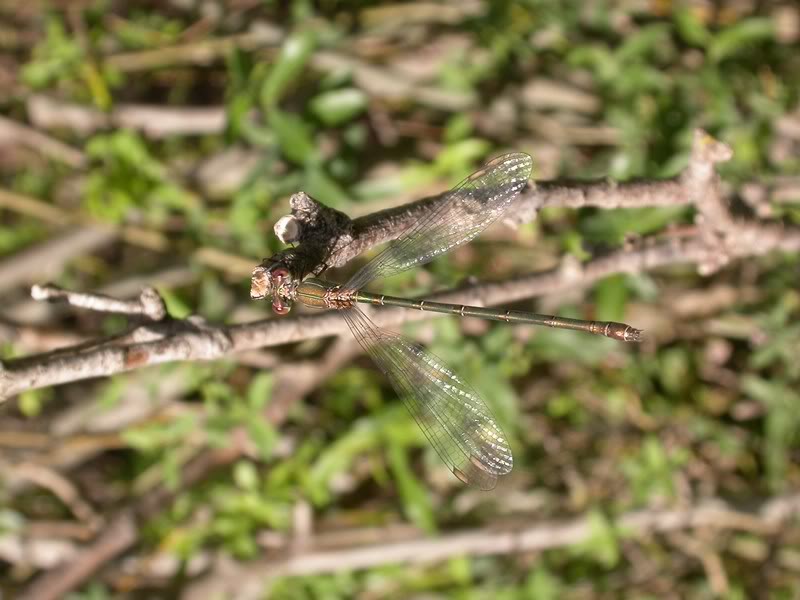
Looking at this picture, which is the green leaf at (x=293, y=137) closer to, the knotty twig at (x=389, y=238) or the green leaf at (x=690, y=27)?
the knotty twig at (x=389, y=238)

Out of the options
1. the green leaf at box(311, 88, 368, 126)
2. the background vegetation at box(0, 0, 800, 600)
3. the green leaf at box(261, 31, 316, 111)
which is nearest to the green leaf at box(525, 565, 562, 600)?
the background vegetation at box(0, 0, 800, 600)

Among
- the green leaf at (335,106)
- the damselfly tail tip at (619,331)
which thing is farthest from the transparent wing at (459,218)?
the green leaf at (335,106)

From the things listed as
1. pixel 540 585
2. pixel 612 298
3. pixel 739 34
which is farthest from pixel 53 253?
pixel 739 34

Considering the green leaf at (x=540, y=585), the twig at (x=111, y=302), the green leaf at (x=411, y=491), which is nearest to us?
the twig at (x=111, y=302)

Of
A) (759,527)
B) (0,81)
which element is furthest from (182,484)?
(759,527)

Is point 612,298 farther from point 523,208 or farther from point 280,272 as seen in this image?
point 280,272
